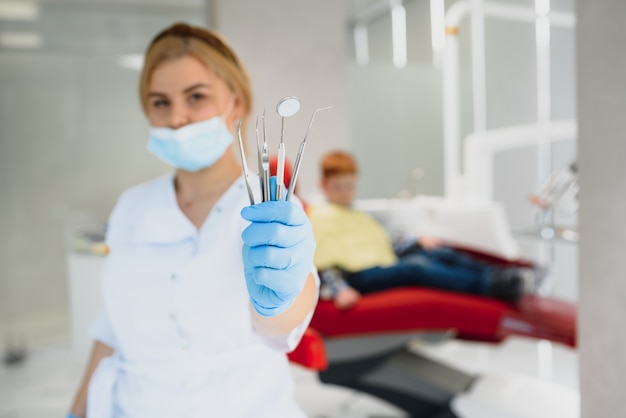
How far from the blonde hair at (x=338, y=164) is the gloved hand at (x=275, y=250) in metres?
2.18

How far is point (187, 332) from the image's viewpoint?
0.90 meters

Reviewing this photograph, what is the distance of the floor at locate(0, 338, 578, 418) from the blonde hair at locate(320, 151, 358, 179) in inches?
42.9

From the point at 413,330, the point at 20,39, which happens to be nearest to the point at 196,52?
the point at 413,330

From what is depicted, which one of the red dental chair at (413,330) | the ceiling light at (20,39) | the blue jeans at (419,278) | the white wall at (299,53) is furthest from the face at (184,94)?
the ceiling light at (20,39)

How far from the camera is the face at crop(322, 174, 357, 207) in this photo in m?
2.88

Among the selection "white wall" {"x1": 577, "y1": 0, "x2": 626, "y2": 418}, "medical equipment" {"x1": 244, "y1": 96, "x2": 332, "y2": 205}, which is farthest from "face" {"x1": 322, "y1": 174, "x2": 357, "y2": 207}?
"medical equipment" {"x1": 244, "y1": 96, "x2": 332, "y2": 205}

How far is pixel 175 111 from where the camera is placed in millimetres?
967

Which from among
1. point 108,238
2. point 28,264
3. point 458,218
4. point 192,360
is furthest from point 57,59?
point 192,360

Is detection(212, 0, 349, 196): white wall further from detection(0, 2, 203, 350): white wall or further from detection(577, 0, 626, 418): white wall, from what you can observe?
detection(577, 0, 626, 418): white wall

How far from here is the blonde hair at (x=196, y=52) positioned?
95 cm

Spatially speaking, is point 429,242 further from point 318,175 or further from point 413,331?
point 413,331

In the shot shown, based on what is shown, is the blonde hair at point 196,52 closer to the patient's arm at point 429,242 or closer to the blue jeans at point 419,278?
the blue jeans at point 419,278

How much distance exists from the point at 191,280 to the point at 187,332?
85mm

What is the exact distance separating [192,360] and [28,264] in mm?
3356
